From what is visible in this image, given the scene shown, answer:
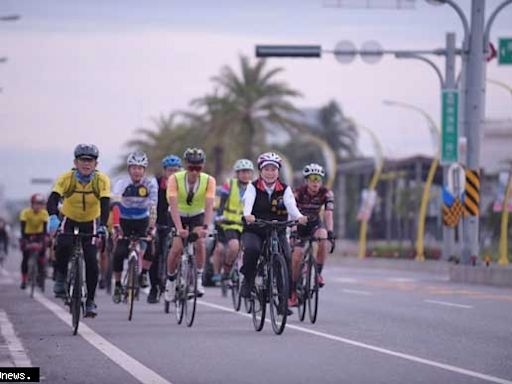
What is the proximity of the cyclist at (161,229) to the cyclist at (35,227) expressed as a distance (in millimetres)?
6195

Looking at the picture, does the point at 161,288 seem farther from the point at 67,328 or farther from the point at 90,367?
the point at 90,367

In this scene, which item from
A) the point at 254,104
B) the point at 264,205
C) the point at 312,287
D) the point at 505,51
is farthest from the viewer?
the point at 254,104

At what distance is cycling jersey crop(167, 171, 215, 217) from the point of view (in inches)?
667

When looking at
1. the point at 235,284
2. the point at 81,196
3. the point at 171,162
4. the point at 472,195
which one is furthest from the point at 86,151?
the point at 472,195

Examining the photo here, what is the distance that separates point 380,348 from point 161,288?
645 cm

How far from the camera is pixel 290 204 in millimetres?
15812

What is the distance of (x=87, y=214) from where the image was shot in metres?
15.6

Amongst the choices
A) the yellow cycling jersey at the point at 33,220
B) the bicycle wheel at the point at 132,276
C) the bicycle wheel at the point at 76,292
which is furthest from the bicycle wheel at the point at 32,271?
the bicycle wheel at the point at 76,292

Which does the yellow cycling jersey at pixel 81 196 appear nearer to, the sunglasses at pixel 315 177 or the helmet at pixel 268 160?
the helmet at pixel 268 160

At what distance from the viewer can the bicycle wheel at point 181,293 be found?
16766 millimetres

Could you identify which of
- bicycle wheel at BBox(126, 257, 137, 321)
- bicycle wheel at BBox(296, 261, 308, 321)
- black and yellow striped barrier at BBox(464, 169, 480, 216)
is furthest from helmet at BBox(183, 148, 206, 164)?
black and yellow striped barrier at BBox(464, 169, 480, 216)

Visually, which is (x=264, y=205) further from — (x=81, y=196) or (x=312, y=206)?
(x=81, y=196)

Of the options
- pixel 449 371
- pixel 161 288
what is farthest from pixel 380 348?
pixel 161 288

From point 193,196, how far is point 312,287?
1.71 metres
